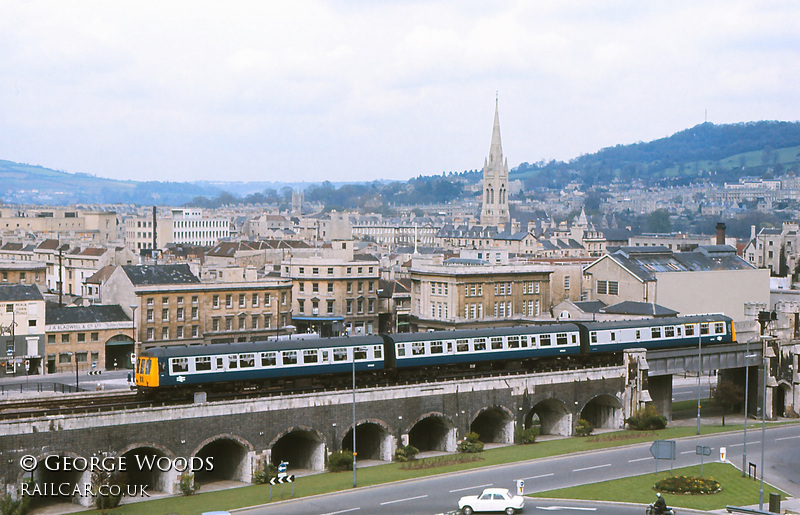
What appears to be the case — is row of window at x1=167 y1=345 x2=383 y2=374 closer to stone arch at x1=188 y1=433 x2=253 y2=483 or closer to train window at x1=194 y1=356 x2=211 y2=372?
train window at x1=194 y1=356 x2=211 y2=372

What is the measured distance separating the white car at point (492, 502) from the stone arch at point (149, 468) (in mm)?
16944

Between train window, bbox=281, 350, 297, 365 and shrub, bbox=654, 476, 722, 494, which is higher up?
train window, bbox=281, 350, 297, 365

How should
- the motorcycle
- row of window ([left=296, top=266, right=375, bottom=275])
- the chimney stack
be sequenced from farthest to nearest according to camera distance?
the chimney stack < row of window ([left=296, top=266, right=375, bottom=275]) < the motorcycle

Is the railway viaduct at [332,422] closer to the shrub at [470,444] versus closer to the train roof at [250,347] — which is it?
the shrub at [470,444]

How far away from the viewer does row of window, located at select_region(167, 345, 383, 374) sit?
6512cm

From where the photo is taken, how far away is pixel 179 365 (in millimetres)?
64625

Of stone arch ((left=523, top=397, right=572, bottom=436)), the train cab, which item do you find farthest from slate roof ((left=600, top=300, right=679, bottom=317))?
the train cab

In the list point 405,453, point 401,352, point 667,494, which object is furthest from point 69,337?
point 667,494

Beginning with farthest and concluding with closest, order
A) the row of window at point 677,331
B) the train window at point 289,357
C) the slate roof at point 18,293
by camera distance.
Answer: the slate roof at point 18,293
the row of window at point 677,331
the train window at point 289,357

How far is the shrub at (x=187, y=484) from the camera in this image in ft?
199

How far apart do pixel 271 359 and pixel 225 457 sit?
21.2 feet

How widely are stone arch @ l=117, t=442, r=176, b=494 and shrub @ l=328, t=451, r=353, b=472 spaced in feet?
32.6

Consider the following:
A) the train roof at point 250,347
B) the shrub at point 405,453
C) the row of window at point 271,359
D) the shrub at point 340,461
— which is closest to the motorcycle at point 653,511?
the shrub at point 405,453

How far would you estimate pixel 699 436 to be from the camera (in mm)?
77000
